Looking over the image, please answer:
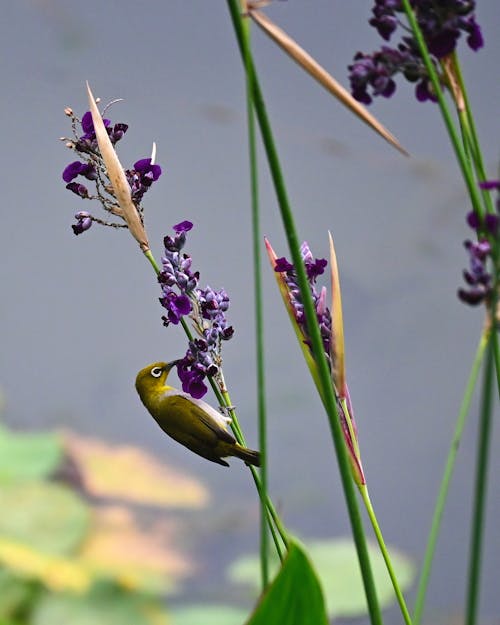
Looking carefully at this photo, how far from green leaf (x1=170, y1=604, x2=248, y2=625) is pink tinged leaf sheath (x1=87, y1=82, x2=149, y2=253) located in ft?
5.62

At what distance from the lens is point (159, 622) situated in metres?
2.01

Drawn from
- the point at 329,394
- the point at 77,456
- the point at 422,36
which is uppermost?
the point at 77,456

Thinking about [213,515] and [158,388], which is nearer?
[158,388]

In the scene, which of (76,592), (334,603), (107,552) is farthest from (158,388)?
(107,552)

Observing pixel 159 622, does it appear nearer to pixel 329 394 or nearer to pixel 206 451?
pixel 206 451

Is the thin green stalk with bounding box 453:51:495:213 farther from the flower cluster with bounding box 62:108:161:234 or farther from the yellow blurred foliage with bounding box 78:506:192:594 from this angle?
the yellow blurred foliage with bounding box 78:506:192:594

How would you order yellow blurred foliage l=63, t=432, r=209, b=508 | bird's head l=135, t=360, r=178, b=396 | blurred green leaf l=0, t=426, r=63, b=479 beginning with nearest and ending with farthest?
bird's head l=135, t=360, r=178, b=396 < blurred green leaf l=0, t=426, r=63, b=479 < yellow blurred foliage l=63, t=432, r=209, b=508

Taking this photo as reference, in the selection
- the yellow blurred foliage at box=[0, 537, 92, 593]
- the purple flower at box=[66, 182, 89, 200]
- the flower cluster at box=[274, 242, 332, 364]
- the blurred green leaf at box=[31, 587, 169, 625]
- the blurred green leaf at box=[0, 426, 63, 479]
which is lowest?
the flower cluster at box=[274, 242, 332, 364]

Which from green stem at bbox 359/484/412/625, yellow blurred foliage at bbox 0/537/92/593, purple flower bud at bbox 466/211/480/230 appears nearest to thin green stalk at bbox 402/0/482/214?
purple flower bud at bbox 466/211/480/230

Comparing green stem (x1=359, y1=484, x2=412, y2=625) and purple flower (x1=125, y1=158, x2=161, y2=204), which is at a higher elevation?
purple flower (x1=125, y1=158, x2=161, y2=204)

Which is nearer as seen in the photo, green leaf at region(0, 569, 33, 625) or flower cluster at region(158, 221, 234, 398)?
flower cluster at region(158, 221, 234, 398)

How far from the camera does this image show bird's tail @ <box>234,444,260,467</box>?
360 mm

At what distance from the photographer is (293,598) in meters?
0.28

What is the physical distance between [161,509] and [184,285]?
6.83 ft
